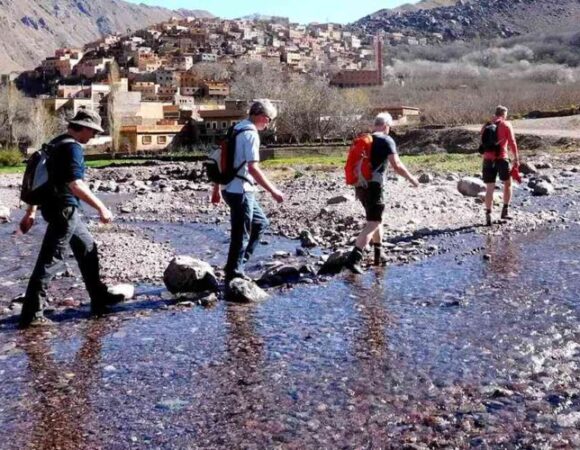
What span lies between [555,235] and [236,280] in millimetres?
6719

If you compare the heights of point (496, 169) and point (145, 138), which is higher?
point (496, 169)

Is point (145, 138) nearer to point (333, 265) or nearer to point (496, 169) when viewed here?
point (496, 169)

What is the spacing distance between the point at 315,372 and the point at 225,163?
318 cm

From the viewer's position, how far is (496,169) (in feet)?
43.8

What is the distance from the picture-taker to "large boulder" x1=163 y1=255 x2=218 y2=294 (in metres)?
8.66

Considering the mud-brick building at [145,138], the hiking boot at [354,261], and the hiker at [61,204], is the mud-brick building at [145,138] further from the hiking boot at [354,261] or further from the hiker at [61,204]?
the hiker at [61,204]

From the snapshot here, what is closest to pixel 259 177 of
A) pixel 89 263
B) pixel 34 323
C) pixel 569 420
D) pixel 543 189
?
pixel 89 263

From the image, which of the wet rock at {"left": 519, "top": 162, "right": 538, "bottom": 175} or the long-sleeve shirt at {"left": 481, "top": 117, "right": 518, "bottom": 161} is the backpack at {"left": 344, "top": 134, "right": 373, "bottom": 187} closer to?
the long-sleeve shirt at {"left": 481, "top": 117, "right": 518, "bottom": 161}

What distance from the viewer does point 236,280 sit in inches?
330

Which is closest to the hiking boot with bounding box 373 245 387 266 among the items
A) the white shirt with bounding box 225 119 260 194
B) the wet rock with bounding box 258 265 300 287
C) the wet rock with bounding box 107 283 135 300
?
the wet rock with bounding box 258 265 300 287

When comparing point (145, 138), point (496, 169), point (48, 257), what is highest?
point (496, 169)

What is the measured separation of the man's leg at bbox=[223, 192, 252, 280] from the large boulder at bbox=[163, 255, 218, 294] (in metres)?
0.29

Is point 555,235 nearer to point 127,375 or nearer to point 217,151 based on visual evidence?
point 217,151

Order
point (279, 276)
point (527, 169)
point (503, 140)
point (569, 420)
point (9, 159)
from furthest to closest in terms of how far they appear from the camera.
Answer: point (9, 159)
point (527, 169)
point (503, 140)
point (279, 276)
point (569, 420)
